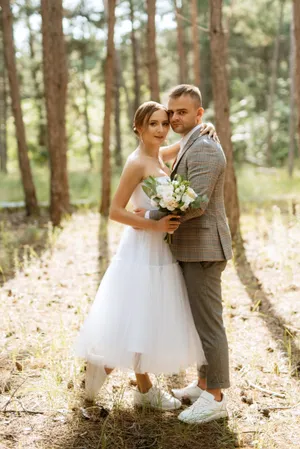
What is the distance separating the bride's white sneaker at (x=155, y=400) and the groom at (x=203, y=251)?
22cm

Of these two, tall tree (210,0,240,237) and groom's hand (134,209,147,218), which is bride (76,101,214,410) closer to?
groom's hand (134,209,147,218)

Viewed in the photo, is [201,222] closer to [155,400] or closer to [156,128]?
[156,128]

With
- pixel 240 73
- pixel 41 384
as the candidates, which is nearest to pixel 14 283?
pixel 41 384

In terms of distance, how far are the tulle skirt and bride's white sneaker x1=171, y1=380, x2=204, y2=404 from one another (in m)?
0.44

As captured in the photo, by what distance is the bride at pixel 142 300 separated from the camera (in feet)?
12.6

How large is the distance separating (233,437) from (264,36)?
23.6 m

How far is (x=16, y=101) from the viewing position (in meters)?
13.2

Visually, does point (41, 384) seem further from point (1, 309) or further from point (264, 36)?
point (264, 36)

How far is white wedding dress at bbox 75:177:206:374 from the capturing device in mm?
3852

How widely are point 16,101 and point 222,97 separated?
6.44 meters

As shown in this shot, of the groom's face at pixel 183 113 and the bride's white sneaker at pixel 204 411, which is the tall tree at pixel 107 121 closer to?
the groom's face at pixel 183 113

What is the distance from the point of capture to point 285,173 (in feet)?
75.9

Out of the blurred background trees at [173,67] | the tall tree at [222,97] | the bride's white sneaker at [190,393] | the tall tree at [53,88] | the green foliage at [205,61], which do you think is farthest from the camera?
the green foliage at [205,61]

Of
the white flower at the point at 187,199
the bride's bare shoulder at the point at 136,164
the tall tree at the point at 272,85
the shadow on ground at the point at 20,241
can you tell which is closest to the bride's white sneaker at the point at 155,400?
the white flower at the point at 187,199
